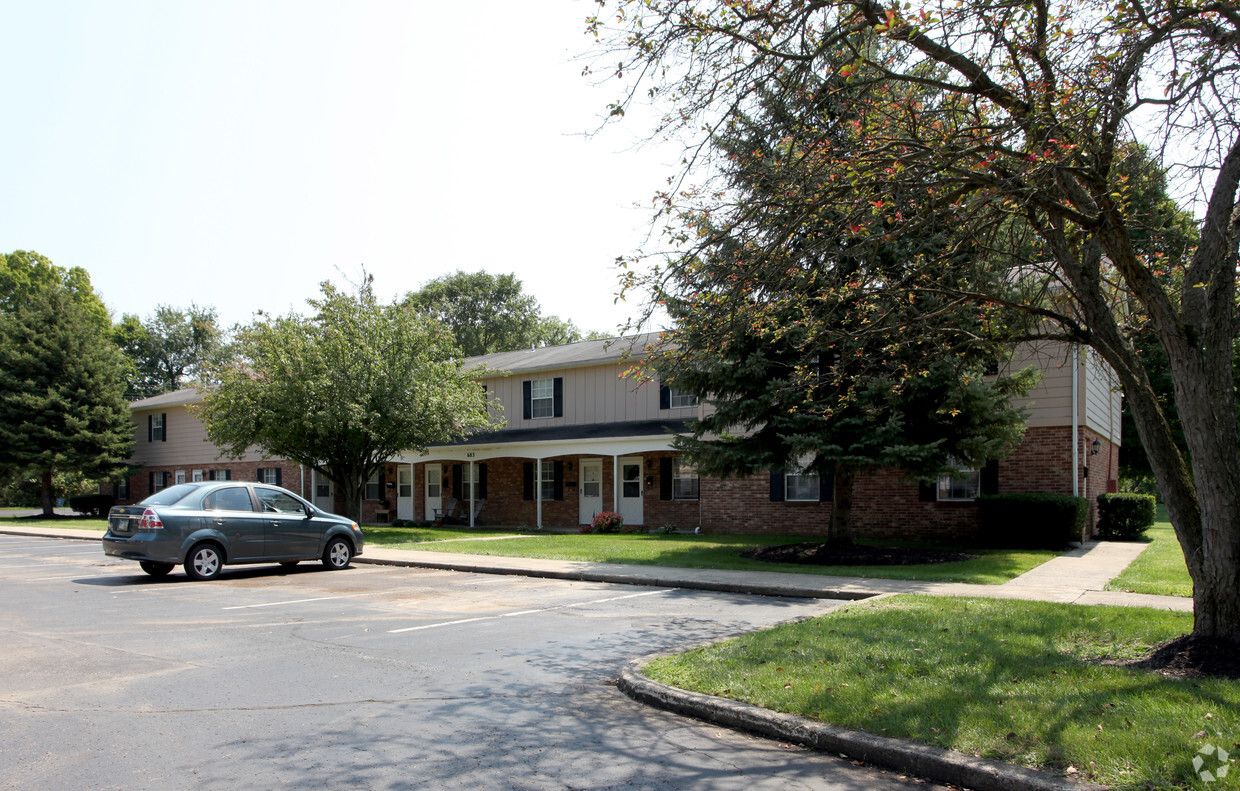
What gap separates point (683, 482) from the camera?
25.5m

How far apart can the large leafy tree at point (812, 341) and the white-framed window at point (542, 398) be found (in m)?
12.6

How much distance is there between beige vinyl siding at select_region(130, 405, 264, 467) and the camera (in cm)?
3975

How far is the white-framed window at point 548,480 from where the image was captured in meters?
29.0

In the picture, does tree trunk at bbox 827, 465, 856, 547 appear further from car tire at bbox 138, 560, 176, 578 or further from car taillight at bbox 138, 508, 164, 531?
car tire at bbox 138, 560, 176, 578

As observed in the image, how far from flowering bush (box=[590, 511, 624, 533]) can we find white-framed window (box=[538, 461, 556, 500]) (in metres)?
3.99

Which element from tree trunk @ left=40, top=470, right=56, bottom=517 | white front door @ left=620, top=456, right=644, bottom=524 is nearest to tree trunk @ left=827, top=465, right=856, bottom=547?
white front door @ left=620, top=456, right=644, bottom=524

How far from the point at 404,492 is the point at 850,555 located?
21.7 meters

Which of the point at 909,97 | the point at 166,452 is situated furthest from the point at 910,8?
the point at 166,452

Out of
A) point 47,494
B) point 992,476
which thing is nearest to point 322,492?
point 47,494

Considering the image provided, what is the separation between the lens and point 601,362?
27203 mm

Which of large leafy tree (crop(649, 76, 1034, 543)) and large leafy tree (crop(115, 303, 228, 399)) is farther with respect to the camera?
large leafy tree (crop(115, 303, 228, 399))

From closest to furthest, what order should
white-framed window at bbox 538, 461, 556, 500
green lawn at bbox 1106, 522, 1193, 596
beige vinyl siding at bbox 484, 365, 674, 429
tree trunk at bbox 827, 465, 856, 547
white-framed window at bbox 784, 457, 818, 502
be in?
green lawn at bbox 1106, 522, 1193, 596, tree trunk at bbox 827, 465, 856, 547, white-framed window at bbox 784, 457, 818, 502, beige vinyl siding at bbox 484, 365, 674, 429, white-framed window at bbox 538, 461, 556, 500

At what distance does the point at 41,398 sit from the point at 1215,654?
40854mm

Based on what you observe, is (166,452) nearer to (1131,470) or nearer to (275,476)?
(275,476)
